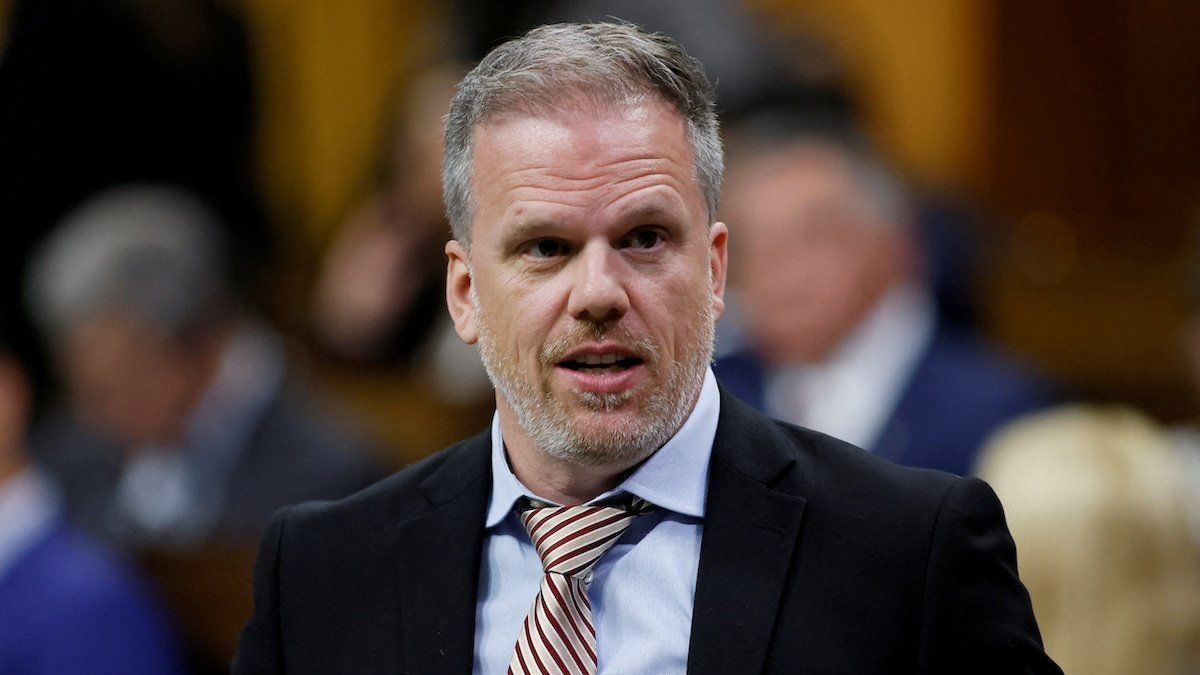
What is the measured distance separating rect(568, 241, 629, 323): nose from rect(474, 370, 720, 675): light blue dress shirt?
22 cm

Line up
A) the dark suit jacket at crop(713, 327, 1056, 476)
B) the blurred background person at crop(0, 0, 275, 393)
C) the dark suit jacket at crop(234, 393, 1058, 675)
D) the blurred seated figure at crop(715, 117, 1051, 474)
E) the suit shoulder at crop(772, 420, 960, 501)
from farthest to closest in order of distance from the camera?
the blurred background person at crop(0, 0, 275, 393)
the blurred seated figure at crop(715, 117, 1051, 474)
the dark suit jacket at crop(713, 327, 1056, 476)
the suit shoulder at crop(772, 420, 960, 501)
the dark suit jacket at crop(234, 393, 1058, 675)

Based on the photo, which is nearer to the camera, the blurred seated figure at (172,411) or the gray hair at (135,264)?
the blurred seated figure at (172,411)

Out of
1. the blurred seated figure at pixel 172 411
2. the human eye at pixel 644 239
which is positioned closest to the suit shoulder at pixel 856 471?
the human eye at pixel 644 239

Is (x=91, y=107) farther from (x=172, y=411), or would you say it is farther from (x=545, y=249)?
(x=545, y=249)

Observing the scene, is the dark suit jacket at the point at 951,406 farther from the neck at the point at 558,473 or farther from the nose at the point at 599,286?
the nose at the point at 599,286

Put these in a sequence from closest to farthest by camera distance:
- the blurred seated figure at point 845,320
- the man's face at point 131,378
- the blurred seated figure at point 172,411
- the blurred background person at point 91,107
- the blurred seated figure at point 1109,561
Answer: the blurred seated figure at point 1109,561
the blurred seated figure at point 845,320
the blurred seated figure at point 172,411
the man's face at point 131,378
the blurred background person at point 91,107

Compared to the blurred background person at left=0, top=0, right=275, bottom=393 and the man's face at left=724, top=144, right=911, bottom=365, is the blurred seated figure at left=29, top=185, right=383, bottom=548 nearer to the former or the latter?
the blurred background person at left=0, top=0, right=275, bottom=393

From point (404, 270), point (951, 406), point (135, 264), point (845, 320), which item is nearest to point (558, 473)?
point (951, 406)

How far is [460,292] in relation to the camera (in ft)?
8.53

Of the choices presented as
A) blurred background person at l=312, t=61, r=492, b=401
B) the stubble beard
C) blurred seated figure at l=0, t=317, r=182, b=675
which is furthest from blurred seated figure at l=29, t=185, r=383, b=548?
the stubble beard

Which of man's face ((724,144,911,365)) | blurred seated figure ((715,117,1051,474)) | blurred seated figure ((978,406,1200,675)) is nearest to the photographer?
blurred seated figure ((978,406,1200,675))

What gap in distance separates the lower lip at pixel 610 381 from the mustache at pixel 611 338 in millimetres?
22

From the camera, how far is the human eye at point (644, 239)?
93.0 inches

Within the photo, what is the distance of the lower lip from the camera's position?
2.33 meters
